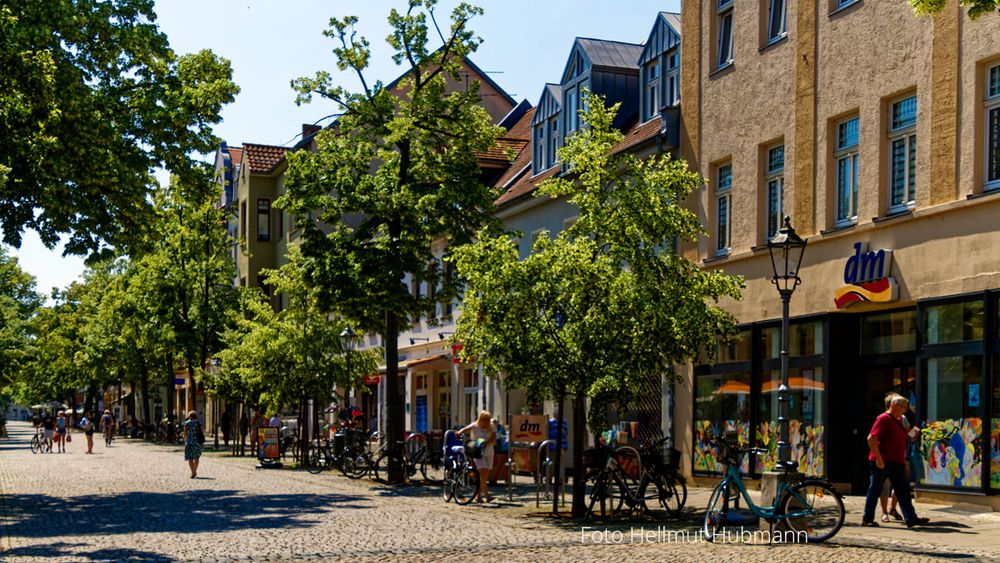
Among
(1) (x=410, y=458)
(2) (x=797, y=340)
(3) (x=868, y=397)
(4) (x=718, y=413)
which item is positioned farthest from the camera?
(1) (x=410, y=458)

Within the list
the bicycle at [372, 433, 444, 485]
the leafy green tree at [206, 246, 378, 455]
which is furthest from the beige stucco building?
the leafy green tree at [206, 246, 378, 455]

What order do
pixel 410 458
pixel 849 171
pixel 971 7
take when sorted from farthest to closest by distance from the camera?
pixel 410 458
pixel 849 171
pixel 971 7

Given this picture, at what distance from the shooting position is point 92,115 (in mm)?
22766

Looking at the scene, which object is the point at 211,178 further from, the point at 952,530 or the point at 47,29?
the point at 952,530

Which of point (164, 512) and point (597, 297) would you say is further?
point (164, 512)

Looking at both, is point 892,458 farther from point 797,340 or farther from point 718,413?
point 718,413

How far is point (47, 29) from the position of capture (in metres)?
22.1

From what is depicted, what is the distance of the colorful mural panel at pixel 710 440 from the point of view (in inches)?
949

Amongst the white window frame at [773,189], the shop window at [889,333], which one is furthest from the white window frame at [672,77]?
the shop window at [889,333]

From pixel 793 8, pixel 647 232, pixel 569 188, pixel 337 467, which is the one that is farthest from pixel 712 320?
pixel 337 467

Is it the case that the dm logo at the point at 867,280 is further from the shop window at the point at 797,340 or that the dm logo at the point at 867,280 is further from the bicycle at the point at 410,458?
the bicycle at the point at 410,458

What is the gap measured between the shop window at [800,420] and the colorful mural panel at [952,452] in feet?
9.01

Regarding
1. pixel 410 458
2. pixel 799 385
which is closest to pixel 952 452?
pixel 799 385

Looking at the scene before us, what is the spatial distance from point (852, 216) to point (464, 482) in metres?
7.77
